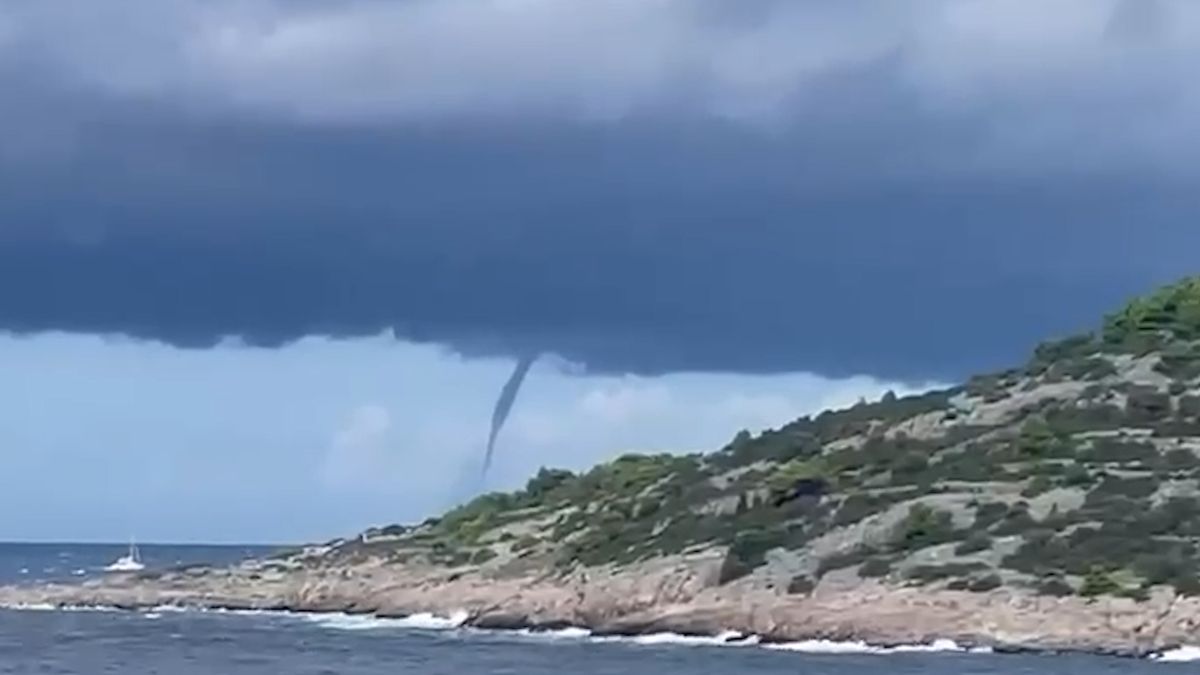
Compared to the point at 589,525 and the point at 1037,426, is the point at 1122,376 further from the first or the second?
the point at 589,525

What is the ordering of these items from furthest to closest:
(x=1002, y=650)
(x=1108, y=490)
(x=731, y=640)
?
(x=1108, y=490), (x=731, y=640), (x=1002, y=650)

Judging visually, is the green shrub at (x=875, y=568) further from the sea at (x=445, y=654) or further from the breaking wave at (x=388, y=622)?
the breaking wave at (x=388, y=622)

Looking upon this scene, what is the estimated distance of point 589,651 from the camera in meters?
109

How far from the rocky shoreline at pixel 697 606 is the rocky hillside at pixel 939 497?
1.79 m

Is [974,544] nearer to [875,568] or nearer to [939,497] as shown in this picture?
[875,568]

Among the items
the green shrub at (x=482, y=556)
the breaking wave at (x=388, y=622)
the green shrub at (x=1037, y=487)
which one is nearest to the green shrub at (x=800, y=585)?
the green shrub at (x=1037, y=487)

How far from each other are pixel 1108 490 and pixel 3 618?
192 ft

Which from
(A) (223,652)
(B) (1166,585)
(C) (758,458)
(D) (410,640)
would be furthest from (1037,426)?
(A) (223,652)

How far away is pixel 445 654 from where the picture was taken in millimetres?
107312

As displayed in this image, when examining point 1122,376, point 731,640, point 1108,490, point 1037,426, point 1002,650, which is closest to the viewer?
point 1002,650

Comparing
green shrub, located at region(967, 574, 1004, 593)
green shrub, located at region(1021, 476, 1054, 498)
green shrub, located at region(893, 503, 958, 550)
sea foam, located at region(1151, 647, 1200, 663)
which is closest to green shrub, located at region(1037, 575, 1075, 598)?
green shrub, located at region(967, 574, 1004, 593)

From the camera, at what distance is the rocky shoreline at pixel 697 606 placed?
10719 centimetres

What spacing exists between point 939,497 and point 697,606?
14947 mm

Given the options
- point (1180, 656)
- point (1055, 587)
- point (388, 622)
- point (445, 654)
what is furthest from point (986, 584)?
point (388, 622)
